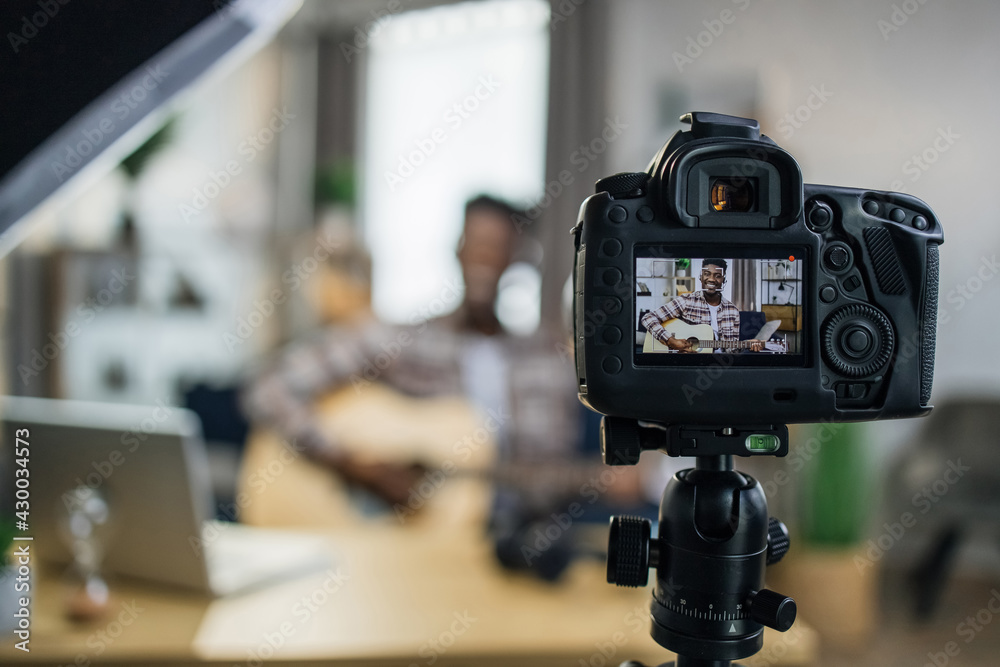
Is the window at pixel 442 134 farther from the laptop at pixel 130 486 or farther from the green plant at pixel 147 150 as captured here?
the laptop at pixel 130 486

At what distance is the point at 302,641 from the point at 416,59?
10.4 ft

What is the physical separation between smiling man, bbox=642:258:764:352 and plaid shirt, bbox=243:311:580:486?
69.1 inches

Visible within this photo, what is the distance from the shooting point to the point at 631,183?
21.7 inches

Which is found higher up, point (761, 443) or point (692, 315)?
point (692, 315)

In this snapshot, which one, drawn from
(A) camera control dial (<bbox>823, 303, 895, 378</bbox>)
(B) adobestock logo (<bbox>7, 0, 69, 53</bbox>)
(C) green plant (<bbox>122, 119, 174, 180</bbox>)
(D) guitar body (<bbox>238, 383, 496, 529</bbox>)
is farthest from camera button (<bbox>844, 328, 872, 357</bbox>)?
(C) green plant (<bbox>122, 119, 174, 180</bbox>)

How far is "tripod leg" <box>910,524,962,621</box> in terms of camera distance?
260 cm

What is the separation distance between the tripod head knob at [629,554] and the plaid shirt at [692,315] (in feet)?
0.52

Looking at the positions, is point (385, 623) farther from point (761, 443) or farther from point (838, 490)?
point (838, 490)

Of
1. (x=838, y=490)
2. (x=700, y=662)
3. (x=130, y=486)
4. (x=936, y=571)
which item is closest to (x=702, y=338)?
(x=700, y=662)

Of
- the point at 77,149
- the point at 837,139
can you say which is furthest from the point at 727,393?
the point at 837,139

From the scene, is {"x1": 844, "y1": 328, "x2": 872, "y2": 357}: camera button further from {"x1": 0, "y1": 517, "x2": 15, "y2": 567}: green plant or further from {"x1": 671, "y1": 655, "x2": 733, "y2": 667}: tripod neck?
{"x1": 0, "y1": 517, "x2": 15, "y2": 567}: green plant

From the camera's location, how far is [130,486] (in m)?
1.11

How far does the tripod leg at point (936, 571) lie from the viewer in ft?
8.52

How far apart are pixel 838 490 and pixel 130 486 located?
88.2 inches
